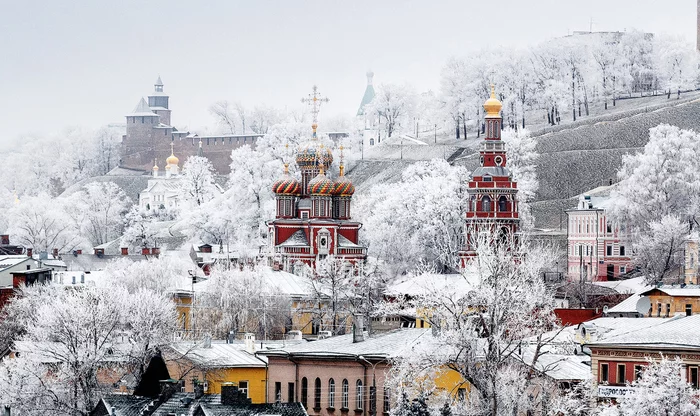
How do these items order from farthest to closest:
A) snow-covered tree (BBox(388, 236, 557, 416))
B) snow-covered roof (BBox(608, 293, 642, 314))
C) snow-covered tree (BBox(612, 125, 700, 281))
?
snow-covered tree (BBox(612, 125, 700, 281))
snow-covered roof (BBox(608, 293, 642, 314))
snow-covered tree (BBox(388, 236, 557, 416))

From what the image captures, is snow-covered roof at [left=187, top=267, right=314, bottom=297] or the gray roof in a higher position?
snow-covered roof at [left=187, top=267, right=314, bottom=297]

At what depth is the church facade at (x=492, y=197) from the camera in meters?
118

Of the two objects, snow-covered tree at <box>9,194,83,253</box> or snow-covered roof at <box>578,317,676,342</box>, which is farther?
snow-covered tree at <box>9,194,83,253</box>

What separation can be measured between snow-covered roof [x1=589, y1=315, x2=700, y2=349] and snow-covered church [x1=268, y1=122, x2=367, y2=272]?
5757 cm

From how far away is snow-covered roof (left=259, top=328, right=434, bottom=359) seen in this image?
65.4m

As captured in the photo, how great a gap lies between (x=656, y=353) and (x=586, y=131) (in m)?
108

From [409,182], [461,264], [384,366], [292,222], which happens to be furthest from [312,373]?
[409,182]

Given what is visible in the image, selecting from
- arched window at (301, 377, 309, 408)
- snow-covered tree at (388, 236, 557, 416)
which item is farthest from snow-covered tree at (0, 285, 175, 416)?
snow-covered tree at (388, 236, 557, 416)

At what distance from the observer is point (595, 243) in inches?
5094

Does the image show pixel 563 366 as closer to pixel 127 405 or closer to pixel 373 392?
pixel 373 392

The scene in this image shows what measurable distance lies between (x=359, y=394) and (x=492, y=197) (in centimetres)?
5491

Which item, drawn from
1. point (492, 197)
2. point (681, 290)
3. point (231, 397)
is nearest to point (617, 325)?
point (681, 290)

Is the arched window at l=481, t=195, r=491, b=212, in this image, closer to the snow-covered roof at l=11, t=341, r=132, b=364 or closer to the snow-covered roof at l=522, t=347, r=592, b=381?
the snow-covered roof at l=11, t=341, r=132, b=364

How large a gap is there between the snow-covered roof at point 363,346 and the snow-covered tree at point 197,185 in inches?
4576
